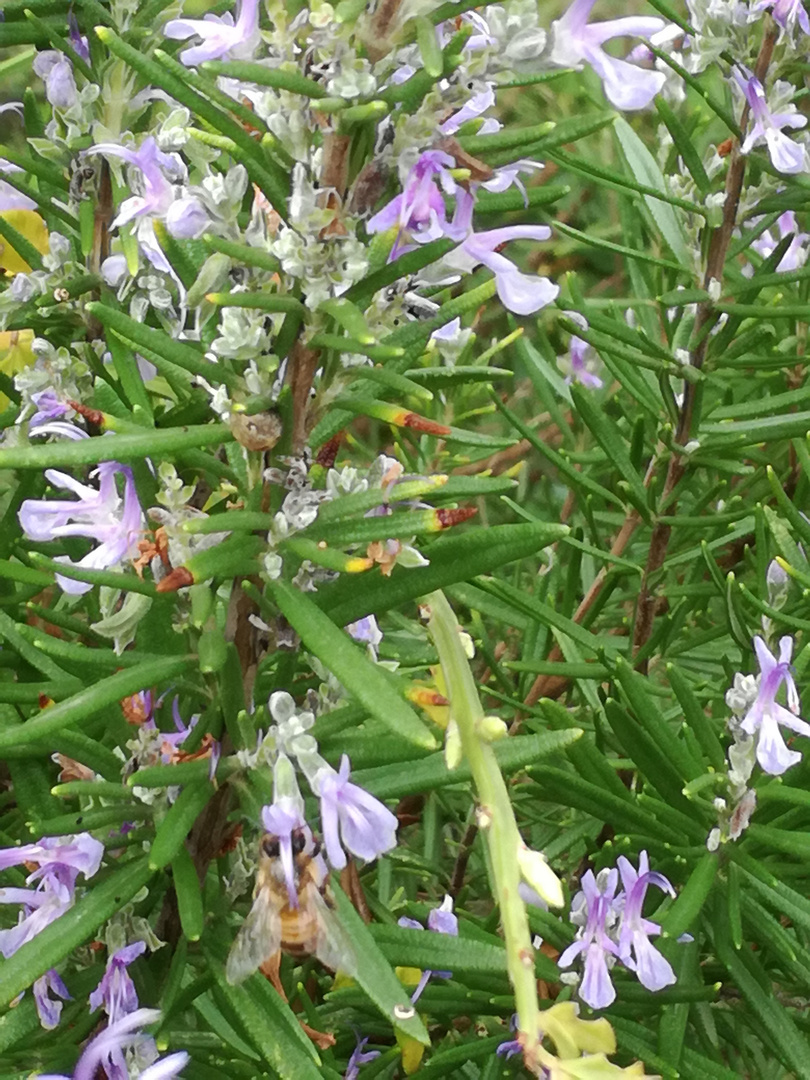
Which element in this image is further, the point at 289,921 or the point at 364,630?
the point at 364,630

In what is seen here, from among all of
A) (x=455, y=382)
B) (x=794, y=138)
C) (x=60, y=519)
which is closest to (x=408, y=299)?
(x=455, y=382)

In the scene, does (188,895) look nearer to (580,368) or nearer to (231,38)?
(231,38)

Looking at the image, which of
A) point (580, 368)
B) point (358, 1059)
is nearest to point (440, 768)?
point (358, 1059)

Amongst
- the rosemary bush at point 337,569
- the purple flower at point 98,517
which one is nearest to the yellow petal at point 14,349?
the rosemary bush at point 337,569

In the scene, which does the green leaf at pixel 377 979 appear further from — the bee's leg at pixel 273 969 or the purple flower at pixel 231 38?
the purple flower at pixel 231 38

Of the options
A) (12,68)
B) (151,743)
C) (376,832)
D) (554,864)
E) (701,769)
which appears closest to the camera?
(376,832)

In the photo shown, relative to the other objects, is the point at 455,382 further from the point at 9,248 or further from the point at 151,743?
the point at 9,248
